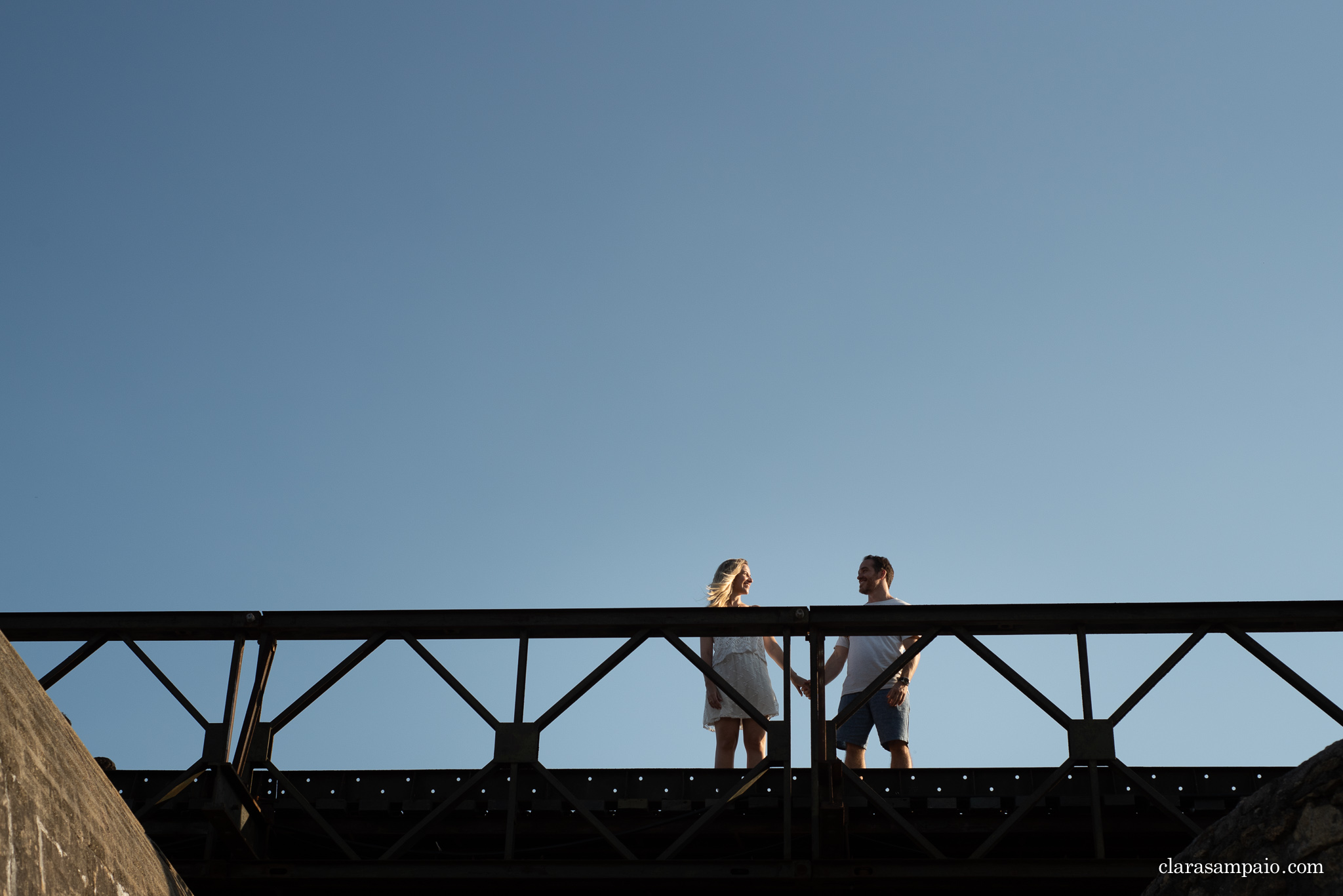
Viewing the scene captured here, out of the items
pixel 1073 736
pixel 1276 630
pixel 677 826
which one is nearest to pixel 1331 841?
pixel 1073 736

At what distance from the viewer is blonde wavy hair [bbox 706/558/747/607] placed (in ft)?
28.0

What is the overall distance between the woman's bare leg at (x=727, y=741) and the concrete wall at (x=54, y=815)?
4.25 metres

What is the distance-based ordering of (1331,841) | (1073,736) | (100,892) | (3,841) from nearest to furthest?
(3,841), (100,892), (1331,841), (1073,736)

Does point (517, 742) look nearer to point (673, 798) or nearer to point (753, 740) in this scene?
point (673, 798)

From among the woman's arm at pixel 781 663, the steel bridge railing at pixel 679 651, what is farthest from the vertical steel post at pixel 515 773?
the woman's arm at pixel 781 663

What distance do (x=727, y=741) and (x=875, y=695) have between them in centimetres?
104

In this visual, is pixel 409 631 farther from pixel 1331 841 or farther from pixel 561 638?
pixel 1331 841

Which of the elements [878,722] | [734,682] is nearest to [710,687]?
[734,682]

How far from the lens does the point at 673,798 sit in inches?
287

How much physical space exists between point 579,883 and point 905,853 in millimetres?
1930

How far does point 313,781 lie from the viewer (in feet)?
24.6

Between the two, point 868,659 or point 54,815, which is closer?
point 54,815

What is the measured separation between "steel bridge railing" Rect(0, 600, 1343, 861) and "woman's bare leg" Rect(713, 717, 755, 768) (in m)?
1.30

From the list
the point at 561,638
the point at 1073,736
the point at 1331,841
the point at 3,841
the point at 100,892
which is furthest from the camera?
the point at 561,638
